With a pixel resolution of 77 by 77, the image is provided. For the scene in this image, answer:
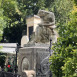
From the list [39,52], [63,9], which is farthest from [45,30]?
[63,9]

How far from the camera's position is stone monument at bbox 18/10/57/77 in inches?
342

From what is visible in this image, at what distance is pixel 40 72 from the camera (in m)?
8.69

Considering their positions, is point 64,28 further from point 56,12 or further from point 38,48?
point 56,12

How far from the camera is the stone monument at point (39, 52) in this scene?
28.5 ft

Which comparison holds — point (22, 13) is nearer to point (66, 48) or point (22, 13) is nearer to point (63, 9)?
point (63, 9)

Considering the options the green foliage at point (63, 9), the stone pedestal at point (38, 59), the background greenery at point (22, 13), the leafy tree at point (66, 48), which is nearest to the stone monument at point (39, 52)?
the stone pedestal at point (38, 59)

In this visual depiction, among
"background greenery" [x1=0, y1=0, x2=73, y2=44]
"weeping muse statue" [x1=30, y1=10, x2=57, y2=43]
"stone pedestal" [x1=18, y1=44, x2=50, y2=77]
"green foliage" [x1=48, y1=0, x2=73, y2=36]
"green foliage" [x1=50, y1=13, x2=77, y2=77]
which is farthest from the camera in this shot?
"background greenery" [x1=0, y1=0, x2=73, y2=44]

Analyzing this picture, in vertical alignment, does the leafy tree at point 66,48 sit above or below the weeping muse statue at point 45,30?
below

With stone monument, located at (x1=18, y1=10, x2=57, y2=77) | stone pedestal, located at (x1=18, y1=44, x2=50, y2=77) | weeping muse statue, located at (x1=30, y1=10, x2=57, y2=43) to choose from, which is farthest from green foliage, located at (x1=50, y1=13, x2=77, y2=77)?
weeping muse statue, located at (x1=30, y1=10, x2=57, y2=43)

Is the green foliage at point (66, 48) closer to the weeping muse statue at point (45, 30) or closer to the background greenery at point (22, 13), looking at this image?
the weeping muse statue at point (45, 30)

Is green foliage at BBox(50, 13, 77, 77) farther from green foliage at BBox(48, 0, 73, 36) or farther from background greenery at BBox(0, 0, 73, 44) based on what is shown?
background greenery at BBox(0, 0, 73, 44)

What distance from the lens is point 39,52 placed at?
Answer: 28.9ft

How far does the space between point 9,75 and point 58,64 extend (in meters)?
4.49

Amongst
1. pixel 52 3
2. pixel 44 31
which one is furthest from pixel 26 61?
pixel 52 3
